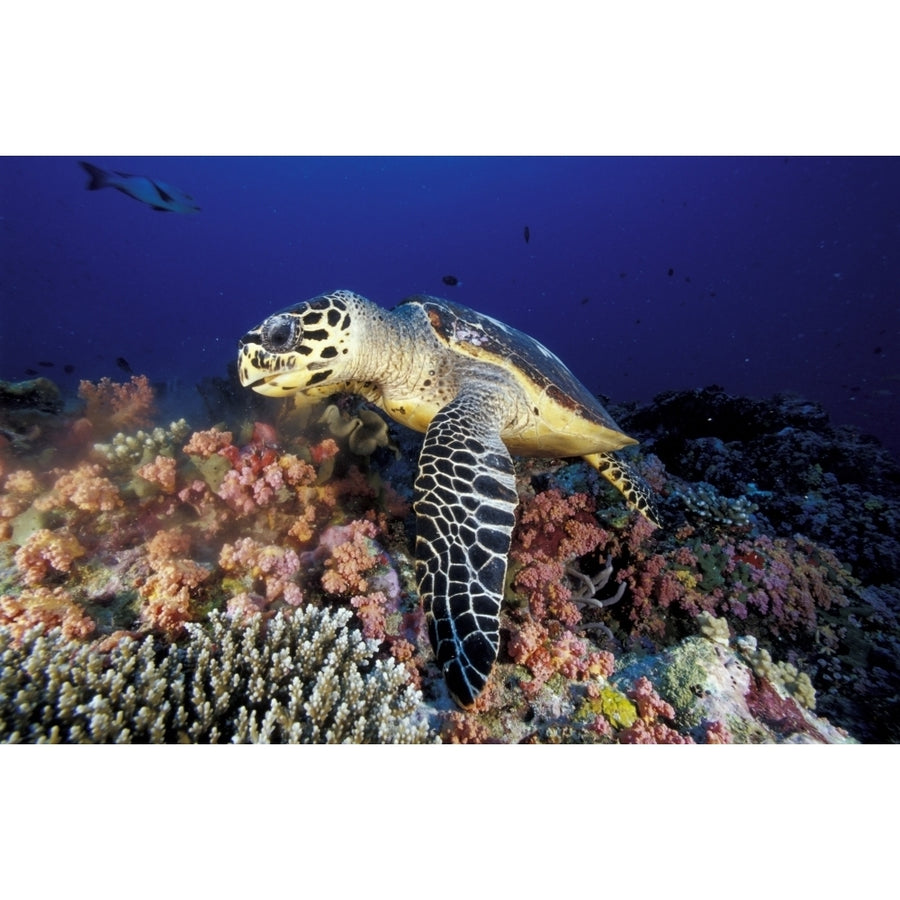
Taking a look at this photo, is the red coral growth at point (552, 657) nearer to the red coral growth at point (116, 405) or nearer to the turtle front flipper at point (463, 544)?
the turtle front flipper at point (463, 544)

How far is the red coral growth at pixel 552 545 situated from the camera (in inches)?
83.2

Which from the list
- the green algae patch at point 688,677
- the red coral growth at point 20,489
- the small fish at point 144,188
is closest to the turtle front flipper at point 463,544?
the green algae patch at point 688,677

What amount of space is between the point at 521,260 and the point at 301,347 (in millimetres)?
65988

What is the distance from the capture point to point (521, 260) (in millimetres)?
61188

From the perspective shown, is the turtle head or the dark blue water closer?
the turtle head

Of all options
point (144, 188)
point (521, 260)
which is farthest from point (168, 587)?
point (521, 260)

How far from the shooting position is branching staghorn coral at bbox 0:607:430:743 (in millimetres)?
1278

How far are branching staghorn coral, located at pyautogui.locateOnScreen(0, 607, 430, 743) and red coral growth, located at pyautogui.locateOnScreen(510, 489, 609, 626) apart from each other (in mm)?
845

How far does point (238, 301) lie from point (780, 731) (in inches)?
2728

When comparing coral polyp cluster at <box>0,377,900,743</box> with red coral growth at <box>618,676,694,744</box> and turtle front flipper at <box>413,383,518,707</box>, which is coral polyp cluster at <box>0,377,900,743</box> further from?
turtle front flipper at <box>413,383,518,707</box>

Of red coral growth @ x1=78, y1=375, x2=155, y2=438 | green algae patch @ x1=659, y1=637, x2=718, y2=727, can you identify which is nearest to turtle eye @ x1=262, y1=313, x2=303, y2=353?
red coral growth @ x1=78, y1=375, x2=155, y2=438

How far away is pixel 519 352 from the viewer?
10.0 ft

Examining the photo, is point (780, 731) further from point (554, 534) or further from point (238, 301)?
point (238, 301)

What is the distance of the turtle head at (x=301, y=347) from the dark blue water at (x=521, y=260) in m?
19.2
